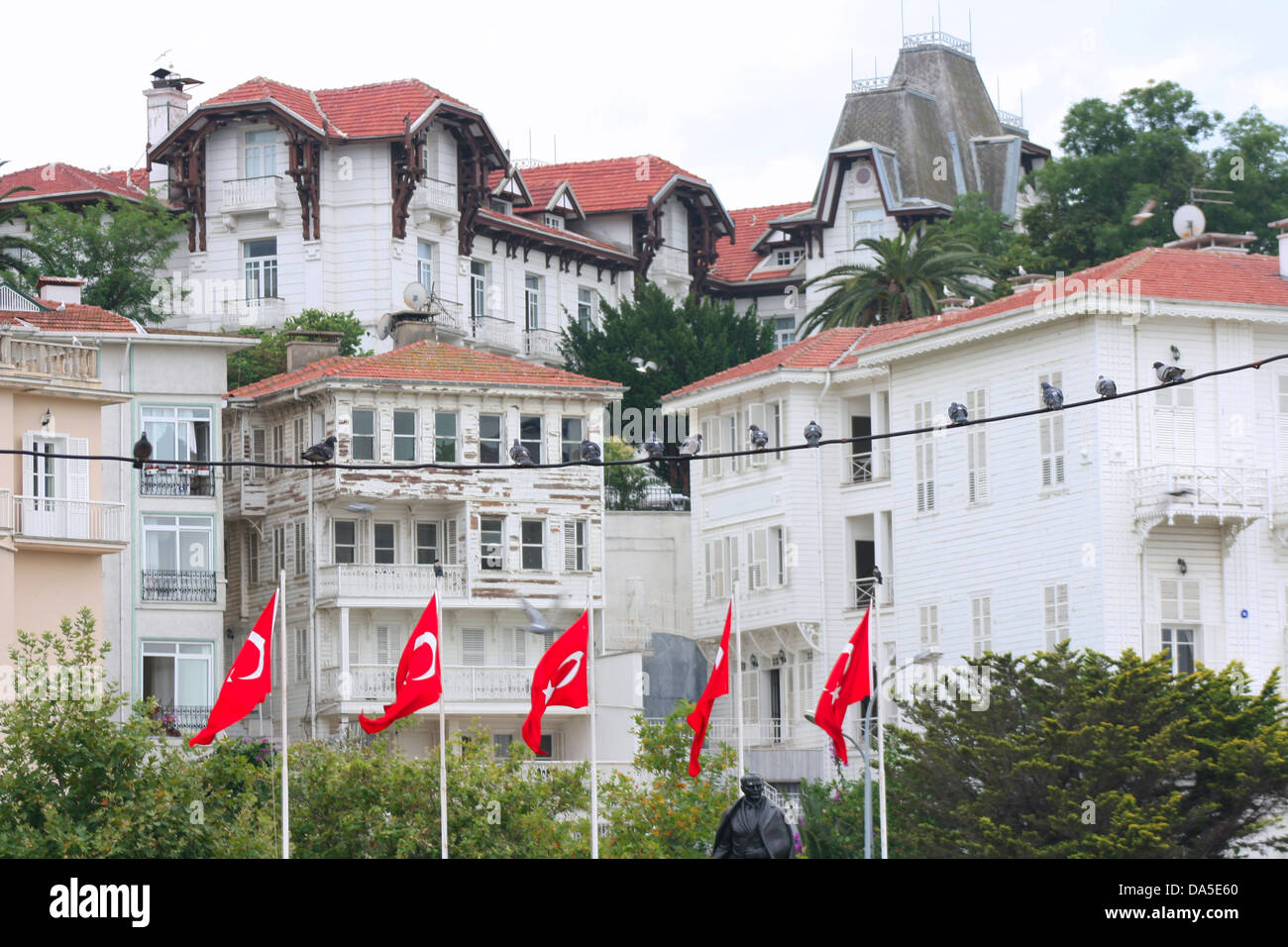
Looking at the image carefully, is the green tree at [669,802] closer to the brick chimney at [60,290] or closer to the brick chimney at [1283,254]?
the brick chimney at [1283,254]

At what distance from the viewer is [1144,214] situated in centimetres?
8100

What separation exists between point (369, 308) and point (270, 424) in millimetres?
16119

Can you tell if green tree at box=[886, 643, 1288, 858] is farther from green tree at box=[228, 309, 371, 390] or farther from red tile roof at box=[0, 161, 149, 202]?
red tile roof at box=[0, 161, 149, 202]

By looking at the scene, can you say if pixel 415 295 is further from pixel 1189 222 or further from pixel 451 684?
pixel 1189 222

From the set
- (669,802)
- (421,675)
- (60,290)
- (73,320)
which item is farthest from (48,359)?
(421,675)

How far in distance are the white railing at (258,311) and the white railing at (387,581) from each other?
19.5 m

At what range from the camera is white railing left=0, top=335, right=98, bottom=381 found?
5809cm

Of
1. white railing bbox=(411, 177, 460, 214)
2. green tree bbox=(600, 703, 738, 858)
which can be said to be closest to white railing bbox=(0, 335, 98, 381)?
green tree bbox=(600, 703, 738, 858)

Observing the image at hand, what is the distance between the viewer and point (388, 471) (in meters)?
69.6

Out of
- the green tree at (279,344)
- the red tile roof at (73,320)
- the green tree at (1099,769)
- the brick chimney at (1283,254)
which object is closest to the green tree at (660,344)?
the green tree at (279,344)

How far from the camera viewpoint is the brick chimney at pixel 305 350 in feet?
Result: 249

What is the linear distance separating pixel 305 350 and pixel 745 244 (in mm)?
36092

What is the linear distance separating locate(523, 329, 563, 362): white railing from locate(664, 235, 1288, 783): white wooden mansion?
25607mm

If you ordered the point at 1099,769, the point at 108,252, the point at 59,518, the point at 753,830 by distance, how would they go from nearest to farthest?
1. the point at 753,830
2. the point at 1099,769
3. the point at 59,518
4. the point at 108,252
